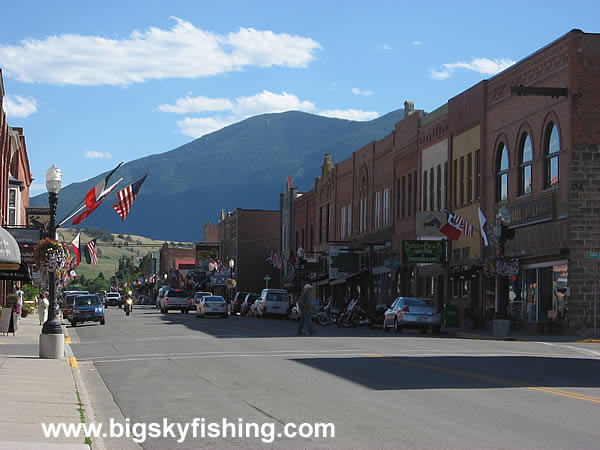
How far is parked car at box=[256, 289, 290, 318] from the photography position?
58531 mm

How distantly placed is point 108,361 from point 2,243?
6016 mm

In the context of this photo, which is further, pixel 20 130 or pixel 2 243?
pixel 20 130

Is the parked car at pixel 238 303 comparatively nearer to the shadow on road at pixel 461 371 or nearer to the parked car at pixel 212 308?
the parked car at pixel 212 308

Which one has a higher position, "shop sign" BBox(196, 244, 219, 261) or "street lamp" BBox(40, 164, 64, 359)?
"shop sign" BBox(196, 244, 219, 261)

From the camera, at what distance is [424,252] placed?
4931 cm

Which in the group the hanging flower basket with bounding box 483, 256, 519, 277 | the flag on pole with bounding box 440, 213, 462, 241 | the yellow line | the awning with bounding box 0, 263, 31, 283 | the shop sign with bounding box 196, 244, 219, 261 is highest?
the shop sign with bounding box 196, 244, 219, 261

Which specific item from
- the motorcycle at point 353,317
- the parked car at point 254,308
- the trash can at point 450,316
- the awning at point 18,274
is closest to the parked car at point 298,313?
the parked car at point 254,308

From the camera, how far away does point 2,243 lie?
56.9ft

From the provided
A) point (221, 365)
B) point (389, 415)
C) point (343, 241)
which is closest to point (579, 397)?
point (389, 415)

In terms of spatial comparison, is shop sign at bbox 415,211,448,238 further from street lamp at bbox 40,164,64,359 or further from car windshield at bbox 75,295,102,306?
street lamp at bbox 40,164,64,359

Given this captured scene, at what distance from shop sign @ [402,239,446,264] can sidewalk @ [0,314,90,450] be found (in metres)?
28.1

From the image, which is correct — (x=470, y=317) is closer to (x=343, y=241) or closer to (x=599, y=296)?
(x=599, y=296)

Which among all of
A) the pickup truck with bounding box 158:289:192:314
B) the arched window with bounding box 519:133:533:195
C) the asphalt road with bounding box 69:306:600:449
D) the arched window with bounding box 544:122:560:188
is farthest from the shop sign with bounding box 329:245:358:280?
the asphalt road with bounding box 69:306:600:449

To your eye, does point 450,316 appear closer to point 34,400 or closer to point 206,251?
point 34,400
